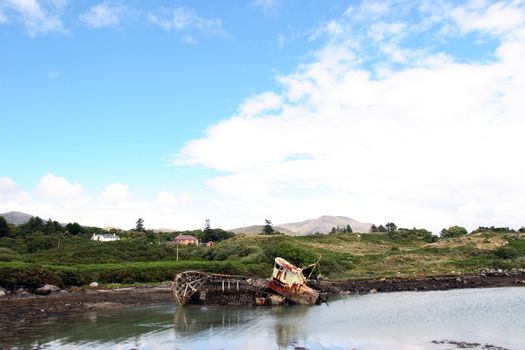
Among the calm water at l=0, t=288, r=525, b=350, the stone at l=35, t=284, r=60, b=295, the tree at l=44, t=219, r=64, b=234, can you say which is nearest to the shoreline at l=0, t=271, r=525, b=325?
the stone at l=35, t=284, r=60, b=295

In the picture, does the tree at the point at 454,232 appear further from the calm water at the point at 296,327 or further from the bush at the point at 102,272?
the calm water at the point at 296,327

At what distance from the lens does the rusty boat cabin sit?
145ft

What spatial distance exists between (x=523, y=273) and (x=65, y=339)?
6350cm

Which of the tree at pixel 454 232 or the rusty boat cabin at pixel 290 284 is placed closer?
the rusty boat cabin at pixel 290 284

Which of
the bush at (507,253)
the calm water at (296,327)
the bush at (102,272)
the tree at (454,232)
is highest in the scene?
the tree at (454,232)

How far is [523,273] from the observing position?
67.7 m

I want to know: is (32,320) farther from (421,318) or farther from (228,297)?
(421,318)

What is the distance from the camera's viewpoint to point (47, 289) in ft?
155

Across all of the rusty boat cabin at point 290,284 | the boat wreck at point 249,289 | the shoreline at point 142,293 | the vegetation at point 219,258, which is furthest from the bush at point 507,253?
the rusty boat cabin at point 290,284

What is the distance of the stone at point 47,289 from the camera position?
1837 inches

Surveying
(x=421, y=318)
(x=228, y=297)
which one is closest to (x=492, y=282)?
(x=421, y=318)

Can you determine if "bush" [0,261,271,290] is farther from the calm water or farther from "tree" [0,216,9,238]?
"tree" [0,216,9,238]

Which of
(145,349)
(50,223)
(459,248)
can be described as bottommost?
(145,349)

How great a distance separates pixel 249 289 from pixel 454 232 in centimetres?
10351
